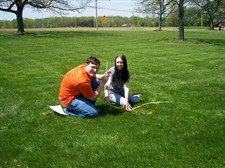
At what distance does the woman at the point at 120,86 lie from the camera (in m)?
7.26

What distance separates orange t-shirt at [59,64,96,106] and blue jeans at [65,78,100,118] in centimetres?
10

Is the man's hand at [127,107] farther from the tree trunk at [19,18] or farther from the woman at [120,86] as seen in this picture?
the tree trunk at [19,18]

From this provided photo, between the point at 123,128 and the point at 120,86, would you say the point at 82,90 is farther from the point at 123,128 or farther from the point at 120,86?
the point at 120,86

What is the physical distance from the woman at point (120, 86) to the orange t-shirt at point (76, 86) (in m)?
0.82

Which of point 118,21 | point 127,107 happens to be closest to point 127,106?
point 127,107

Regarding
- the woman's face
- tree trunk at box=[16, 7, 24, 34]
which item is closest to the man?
the woman's face

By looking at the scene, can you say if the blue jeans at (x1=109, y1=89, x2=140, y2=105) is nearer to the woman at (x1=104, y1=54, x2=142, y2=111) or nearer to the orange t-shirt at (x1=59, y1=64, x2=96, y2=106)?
the woman at (x1=104, y1=54, x2=142, y2=111)

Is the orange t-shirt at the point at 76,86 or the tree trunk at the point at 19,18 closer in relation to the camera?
the orange t-shirt at the point at 76,86

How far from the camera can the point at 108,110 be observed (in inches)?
287

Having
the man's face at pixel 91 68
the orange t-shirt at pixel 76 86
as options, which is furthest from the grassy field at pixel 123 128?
the man's face at pixel 91 68

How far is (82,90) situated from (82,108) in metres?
0.38

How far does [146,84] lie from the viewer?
9.84 metres

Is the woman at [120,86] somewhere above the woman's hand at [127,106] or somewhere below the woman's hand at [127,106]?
above

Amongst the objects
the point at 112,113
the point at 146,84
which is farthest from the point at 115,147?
the point at 146,84
